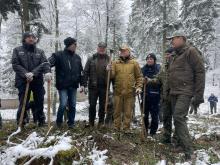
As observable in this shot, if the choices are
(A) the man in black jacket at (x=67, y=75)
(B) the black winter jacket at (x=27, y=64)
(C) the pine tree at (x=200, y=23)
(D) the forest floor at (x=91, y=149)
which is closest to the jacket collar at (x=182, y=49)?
(D) the forest floor at (x=91, y=149)

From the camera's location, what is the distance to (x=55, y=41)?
1168 inches

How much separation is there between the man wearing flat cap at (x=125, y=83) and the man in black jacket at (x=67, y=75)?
0.83m

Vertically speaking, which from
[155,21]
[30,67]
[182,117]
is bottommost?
[182,117]

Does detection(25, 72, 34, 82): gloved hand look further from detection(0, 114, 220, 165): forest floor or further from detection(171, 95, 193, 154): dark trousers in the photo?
detection(171, 95, 193, 154): dark trousers

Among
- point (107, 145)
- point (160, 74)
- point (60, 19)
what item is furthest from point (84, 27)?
point (107, 145)

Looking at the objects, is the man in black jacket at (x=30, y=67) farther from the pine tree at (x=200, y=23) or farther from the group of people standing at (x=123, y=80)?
the pine tree at (x=200, y=23)

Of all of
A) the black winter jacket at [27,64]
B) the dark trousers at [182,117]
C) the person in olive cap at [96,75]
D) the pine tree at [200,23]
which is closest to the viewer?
the dark trousers at [182,117]

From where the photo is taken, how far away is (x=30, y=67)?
890 centimetres

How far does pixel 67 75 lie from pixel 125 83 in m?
1.36

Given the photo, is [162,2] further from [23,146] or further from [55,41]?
[23,146]

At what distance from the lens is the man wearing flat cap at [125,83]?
30.8ft

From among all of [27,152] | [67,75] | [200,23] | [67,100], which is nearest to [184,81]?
[67,75]

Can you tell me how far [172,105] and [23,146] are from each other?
11.3 ft

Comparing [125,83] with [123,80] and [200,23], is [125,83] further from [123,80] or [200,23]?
[200,23]
